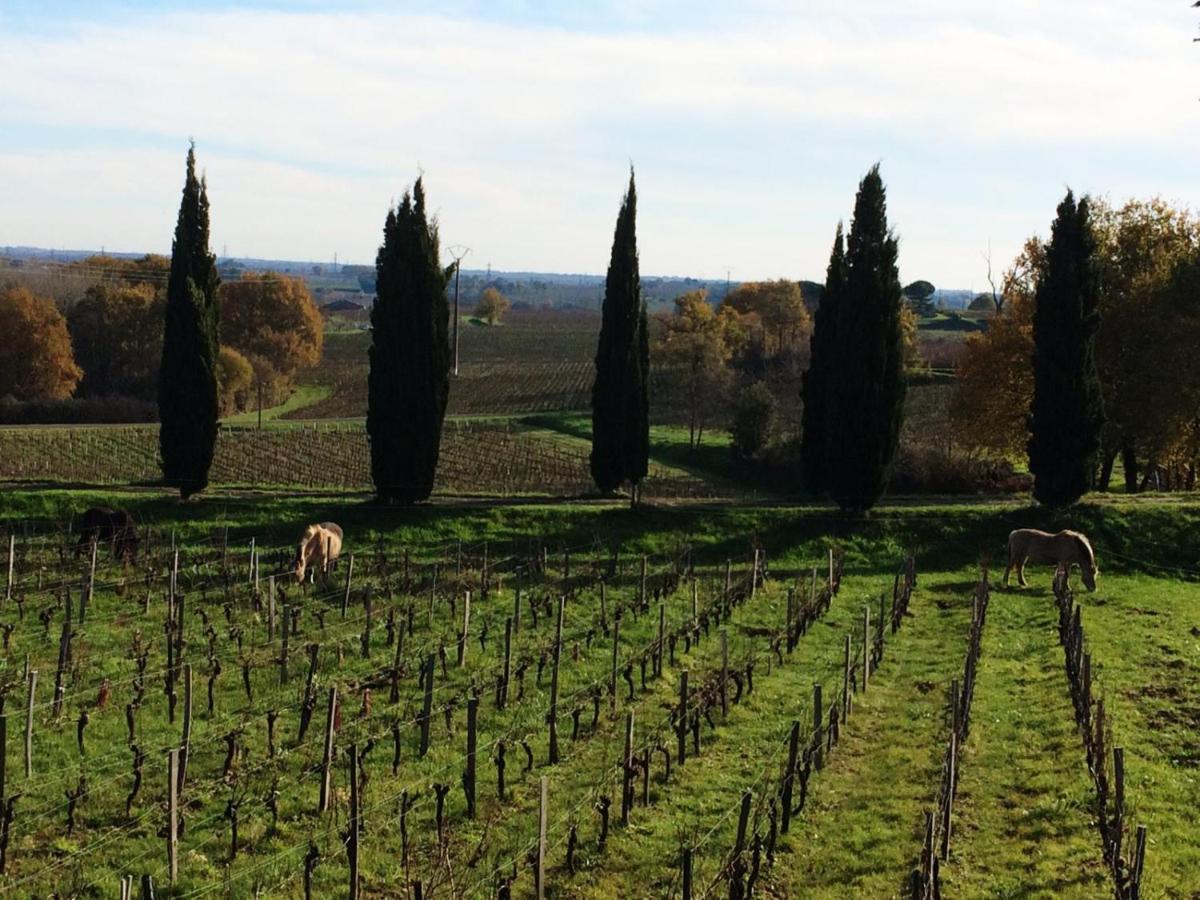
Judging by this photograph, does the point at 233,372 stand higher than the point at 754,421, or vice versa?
the point at 233,372

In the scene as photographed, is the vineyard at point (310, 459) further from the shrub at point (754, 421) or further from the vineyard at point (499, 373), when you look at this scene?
the vineyard at point (499, 373)

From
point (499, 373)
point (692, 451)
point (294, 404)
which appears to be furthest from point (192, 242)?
point (499, 373)

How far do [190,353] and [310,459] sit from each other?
1578cm

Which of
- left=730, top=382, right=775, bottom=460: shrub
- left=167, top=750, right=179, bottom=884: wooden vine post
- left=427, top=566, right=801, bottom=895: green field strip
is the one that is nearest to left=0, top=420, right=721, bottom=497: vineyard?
left=730, top=382, right=775, bottom=460: shrub

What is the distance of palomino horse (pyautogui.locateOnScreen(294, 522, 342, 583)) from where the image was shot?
22.1 m

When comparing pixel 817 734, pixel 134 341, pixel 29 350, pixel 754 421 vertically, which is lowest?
pixel 817 734

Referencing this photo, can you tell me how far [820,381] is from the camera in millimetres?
35125

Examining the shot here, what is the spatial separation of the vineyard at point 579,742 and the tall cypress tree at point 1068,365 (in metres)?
6.86

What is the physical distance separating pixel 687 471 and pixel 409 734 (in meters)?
36.3

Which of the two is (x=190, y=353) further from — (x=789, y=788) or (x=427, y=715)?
(x=789, y=788)

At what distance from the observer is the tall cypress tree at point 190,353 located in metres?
30.0

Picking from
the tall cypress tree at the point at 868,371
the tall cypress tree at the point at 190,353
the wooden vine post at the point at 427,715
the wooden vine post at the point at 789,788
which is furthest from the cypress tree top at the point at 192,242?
the wooden vine post at the point at 789,788

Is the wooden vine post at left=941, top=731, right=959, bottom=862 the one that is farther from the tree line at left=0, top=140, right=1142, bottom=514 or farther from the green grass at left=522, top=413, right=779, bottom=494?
the green grass at left=522, top=413, right=779, bottom=494

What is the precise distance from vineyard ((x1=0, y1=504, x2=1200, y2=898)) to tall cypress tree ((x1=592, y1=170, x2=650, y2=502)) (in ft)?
30.0
